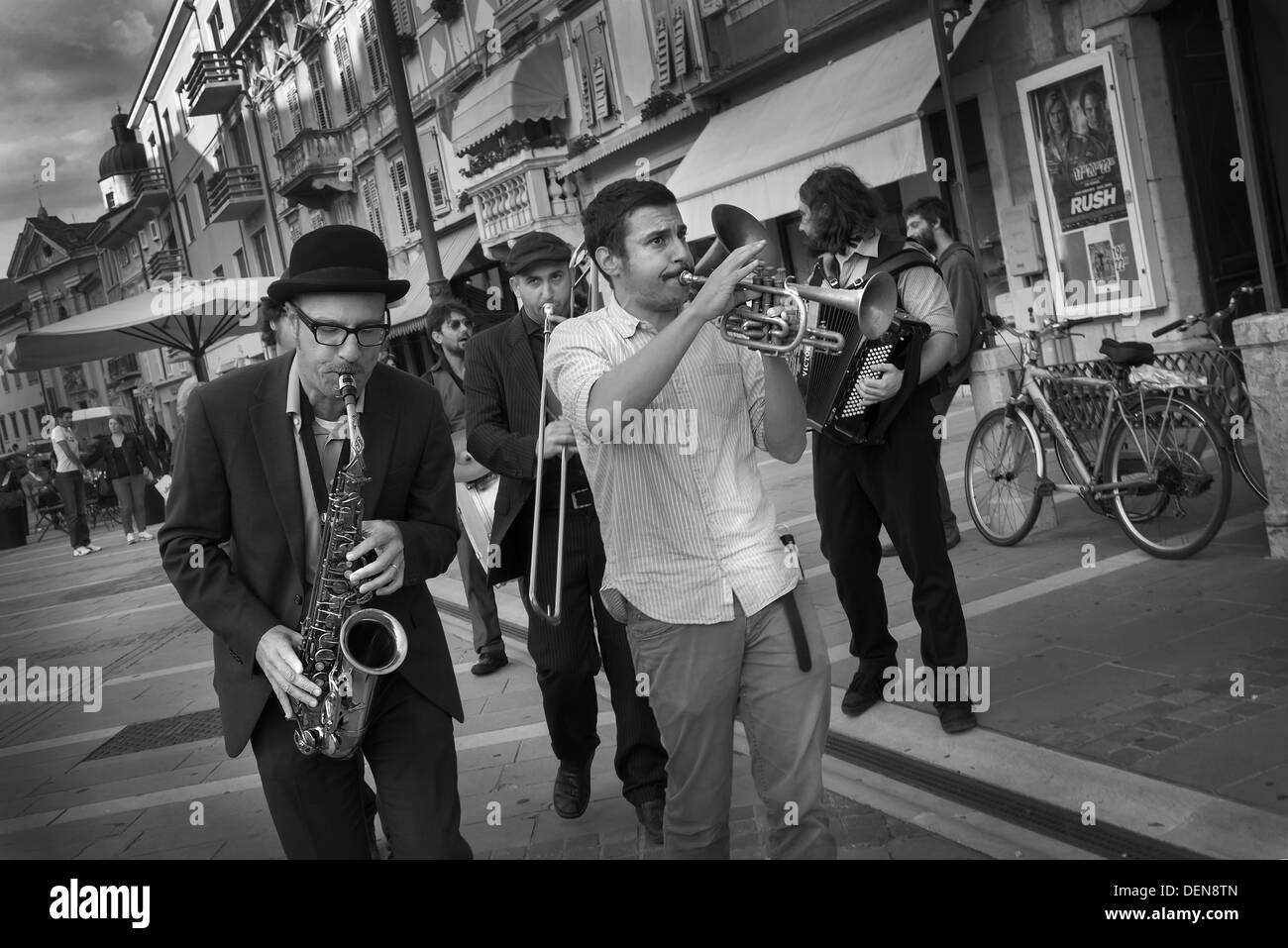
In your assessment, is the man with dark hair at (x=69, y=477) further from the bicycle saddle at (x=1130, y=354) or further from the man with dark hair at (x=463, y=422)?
the bicycle saddle at (x=1130, y=354)

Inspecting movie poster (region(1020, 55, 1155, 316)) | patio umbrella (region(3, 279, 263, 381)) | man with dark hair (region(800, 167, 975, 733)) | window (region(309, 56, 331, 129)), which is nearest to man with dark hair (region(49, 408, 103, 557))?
patio umbrella (region(3, 279, 263, 381))

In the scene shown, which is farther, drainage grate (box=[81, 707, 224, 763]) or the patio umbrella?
the patio umbrella

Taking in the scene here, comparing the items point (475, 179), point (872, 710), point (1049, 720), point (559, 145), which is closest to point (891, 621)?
point (872, 710)

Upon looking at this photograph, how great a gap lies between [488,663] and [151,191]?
5.77m

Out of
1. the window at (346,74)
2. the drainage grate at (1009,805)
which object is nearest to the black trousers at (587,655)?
the drainage grate at (1009,805)

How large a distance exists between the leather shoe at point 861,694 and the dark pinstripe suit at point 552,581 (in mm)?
972

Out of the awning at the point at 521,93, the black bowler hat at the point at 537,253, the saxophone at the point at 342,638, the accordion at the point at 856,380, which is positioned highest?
the awning at the point at 521,93

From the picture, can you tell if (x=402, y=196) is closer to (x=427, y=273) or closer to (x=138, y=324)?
(x=427, y=273)

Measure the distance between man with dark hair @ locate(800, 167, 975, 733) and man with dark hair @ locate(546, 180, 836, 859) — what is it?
155 cm

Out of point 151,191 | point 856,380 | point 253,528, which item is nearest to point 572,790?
point 856,380

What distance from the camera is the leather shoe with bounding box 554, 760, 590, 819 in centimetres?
449

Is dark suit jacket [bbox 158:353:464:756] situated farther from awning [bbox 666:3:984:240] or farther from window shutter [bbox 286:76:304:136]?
window shutter [bbox 286:76:304:136]

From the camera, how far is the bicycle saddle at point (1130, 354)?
646 centimetres

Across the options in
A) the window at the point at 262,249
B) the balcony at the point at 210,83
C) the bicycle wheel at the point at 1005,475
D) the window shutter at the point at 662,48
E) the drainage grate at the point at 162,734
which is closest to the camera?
the drainage grate at the point at 162,734
